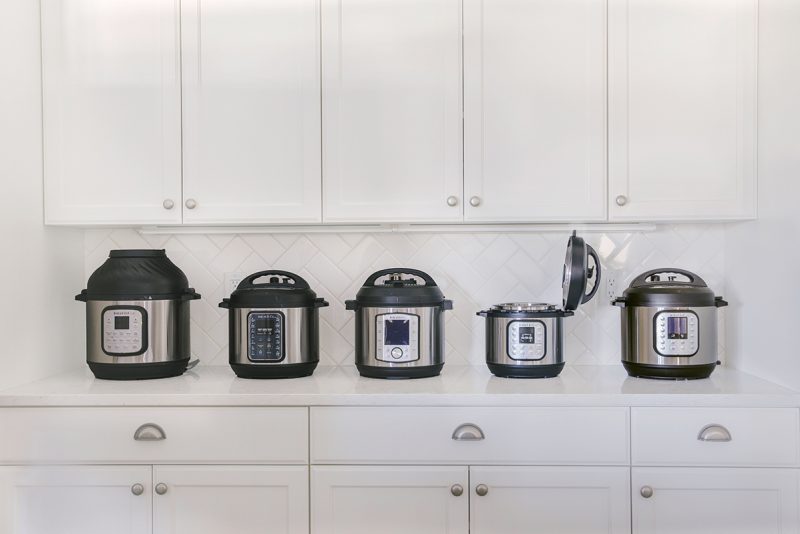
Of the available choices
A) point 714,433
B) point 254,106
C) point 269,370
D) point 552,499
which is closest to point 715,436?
point 714,433

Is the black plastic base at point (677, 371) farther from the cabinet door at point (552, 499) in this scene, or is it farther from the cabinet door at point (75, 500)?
the cabinet door at point (75, 500)

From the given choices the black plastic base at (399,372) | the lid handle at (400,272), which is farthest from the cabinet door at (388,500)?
the lid handle at (400,272)

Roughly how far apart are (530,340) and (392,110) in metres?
0.80

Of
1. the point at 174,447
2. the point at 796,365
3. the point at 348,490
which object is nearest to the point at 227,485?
the point at 174,447

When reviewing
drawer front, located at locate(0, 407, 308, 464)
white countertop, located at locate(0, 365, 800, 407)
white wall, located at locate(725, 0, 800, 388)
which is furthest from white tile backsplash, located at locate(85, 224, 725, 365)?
drawer front, located at locate(0, 407, 308, 464)

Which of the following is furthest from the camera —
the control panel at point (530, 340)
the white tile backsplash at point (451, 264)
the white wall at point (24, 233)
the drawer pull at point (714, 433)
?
the white tile backsplash at point (451, 264)

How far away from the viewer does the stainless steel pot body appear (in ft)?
7.29

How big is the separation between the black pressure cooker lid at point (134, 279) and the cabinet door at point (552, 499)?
42.3 inches

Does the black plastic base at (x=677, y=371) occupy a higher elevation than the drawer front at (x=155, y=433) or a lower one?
higher

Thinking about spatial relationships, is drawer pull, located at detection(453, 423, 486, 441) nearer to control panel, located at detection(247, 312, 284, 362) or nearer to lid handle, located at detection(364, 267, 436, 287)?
lid handle, located at detection(364, 267, 436, 287)

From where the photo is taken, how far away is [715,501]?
1972 mm

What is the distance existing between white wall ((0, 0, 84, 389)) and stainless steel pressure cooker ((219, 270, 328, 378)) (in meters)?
0.59

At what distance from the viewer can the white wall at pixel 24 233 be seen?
2.09m

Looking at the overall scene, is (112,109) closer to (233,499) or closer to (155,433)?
(155,433)
